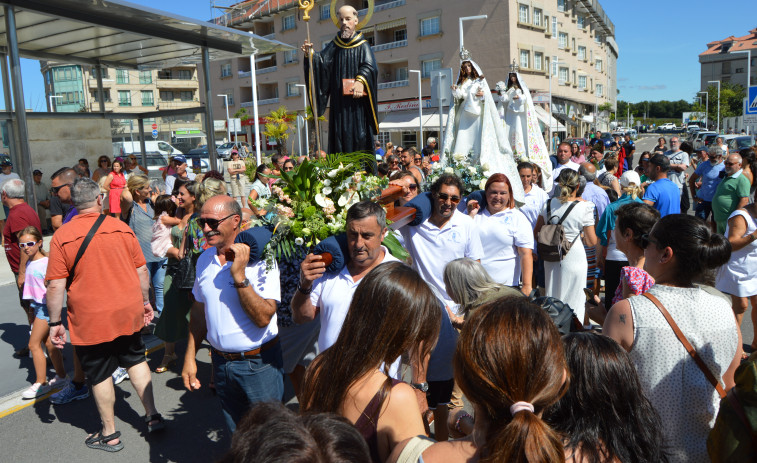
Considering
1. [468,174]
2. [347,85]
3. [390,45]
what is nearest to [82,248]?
[347,85]

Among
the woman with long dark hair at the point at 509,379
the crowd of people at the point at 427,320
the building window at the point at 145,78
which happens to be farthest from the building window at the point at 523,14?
the woman with long dark hair at the point at 509,379

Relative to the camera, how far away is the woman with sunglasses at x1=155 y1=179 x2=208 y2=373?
206 inches

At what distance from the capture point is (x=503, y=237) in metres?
4.84

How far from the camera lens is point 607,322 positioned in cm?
255

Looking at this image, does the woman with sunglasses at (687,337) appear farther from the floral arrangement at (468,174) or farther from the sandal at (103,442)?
the sandal at (103,442)

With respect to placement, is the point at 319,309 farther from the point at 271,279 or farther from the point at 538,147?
the point at 538,147

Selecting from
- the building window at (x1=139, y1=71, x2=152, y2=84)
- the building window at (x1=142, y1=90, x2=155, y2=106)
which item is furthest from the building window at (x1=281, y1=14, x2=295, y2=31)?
the building window at (x1=142, y1=90, x2=155, y2=106)

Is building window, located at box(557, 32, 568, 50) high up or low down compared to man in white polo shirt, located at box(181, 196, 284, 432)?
up

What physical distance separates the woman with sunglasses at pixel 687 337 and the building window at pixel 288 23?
46.8 meters

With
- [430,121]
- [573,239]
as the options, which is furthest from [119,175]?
[430,121]

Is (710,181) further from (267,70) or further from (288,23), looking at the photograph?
(267,70)

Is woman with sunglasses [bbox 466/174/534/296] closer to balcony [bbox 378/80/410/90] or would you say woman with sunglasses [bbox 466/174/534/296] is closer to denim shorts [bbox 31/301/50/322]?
denim shorts [bbox 31/301/50/322]

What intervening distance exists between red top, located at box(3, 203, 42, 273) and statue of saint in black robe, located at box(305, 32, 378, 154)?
318 cm

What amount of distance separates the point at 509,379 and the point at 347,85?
14.7 feet
